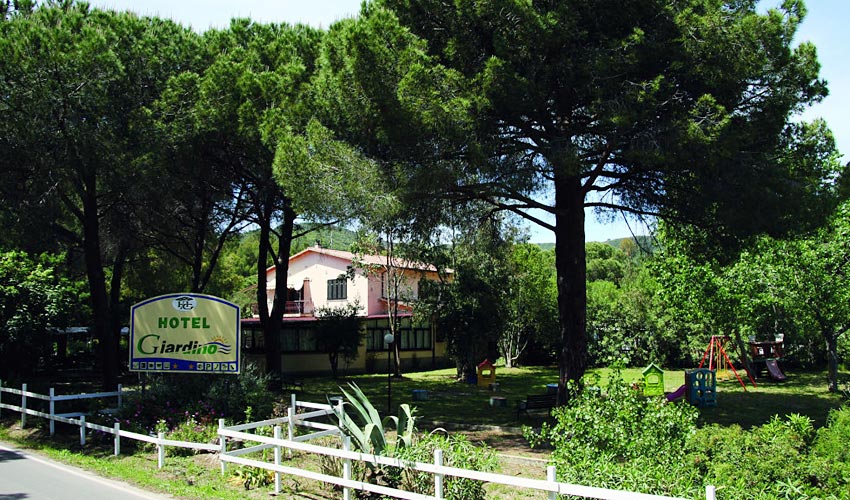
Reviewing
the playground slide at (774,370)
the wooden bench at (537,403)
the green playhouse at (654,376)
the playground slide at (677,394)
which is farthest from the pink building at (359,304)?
the playground slide at (774,370)

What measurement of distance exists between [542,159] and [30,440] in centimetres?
1218

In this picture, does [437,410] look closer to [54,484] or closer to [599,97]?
[599,97]

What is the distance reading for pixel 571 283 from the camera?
14.9 meters

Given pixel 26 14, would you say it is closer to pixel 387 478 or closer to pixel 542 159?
pixel 542 159

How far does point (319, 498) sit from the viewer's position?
29.5 feet

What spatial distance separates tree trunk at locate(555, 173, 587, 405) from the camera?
1480 cm

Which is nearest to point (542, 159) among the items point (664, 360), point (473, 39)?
point (473, 39)

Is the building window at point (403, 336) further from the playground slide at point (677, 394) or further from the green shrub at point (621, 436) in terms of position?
the green shrub at point (621, 436)

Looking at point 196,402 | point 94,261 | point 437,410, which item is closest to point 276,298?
point 94,261

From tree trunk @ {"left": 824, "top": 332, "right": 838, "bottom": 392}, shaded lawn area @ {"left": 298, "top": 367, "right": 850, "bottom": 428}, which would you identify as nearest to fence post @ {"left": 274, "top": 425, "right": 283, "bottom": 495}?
shaded lawn area @ {"left": 298, "top": 367, "right": 850, "bottom": 428}

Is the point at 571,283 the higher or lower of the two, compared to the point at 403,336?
higher

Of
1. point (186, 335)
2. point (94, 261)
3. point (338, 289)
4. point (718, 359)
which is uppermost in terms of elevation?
point (94, 261)

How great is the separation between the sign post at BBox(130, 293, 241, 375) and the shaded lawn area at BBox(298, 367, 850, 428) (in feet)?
13.7

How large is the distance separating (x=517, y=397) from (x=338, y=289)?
57.1 feet
